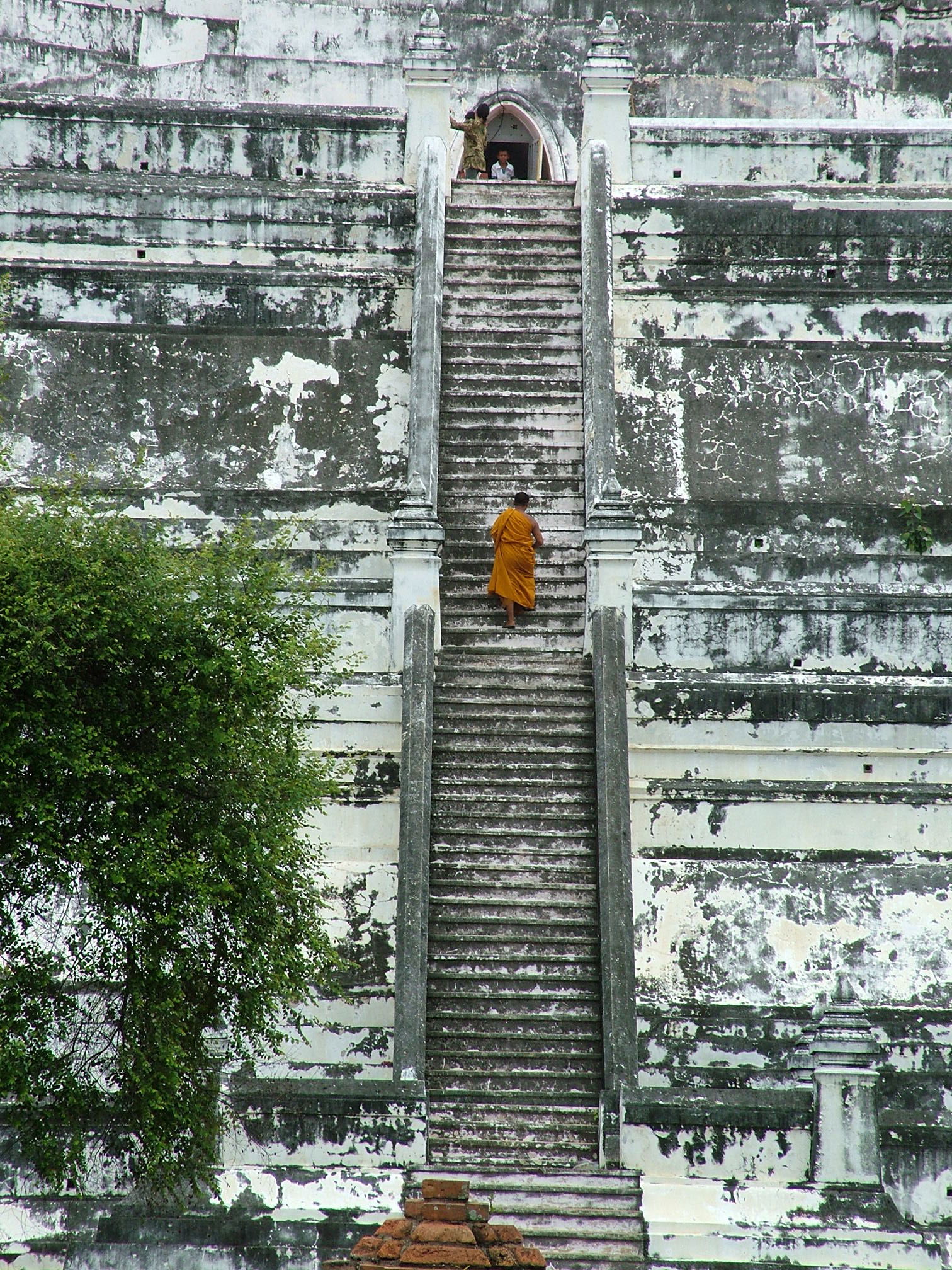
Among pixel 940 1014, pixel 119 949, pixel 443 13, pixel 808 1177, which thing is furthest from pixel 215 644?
pixel 443 13

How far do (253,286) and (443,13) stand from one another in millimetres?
7818

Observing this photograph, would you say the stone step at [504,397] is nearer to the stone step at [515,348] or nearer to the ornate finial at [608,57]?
the stone step at [515,348]

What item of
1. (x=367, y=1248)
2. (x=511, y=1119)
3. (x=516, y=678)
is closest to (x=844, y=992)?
(x=511, y=1119)

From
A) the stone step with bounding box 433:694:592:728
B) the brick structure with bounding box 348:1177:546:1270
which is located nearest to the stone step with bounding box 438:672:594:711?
the stone step with bounding box 433:694:592:728

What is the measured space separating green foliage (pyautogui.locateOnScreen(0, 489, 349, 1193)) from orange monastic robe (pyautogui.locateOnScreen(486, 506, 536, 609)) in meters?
4.37

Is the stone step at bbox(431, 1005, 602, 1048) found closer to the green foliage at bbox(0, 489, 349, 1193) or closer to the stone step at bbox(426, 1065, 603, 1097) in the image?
the stone step at bbox(426, 1065, 603, 1097)

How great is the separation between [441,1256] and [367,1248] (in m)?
0.42

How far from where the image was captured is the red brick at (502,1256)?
784 cm

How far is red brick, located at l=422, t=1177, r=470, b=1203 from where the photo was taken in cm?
805

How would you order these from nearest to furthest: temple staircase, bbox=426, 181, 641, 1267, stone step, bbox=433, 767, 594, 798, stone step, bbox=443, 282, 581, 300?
temple staircase, bbox=426, 181, 641, 1267
stone step, bbox=433, 767, 594, 798
stone step, bbox=443, 282, 581, 300

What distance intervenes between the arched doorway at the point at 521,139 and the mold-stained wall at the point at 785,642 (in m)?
5.67

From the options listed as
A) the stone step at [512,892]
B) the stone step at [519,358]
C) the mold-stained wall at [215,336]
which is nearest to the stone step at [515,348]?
the stone step at [519,358]

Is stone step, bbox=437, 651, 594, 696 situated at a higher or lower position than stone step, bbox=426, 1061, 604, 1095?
higher

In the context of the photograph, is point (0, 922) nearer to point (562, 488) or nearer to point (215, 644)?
point (215, 644)
